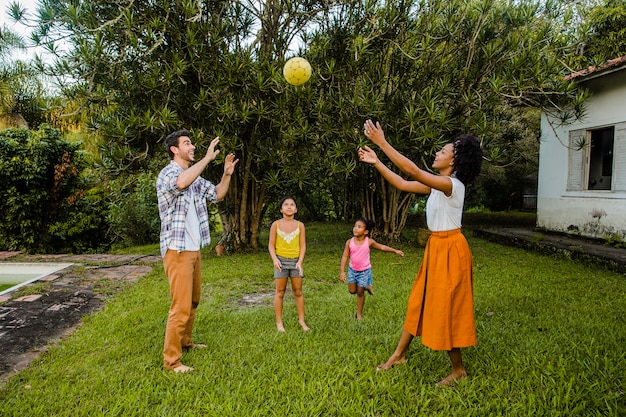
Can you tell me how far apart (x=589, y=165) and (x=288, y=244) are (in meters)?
7.44

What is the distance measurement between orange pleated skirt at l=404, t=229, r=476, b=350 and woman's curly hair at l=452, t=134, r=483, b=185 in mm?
373

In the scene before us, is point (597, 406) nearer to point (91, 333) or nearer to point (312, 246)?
point (91, 333)

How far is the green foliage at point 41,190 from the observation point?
8.58m

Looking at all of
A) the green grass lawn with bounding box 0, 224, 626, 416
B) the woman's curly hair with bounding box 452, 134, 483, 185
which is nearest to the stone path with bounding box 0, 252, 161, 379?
the green grass lawn with bounding box 0, 224, 626, 416

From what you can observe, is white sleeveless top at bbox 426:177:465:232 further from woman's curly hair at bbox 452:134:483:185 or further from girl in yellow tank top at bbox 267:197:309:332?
girl in yellow tank top at bbox 267:197:309:332

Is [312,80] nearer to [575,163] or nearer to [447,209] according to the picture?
[447,209]

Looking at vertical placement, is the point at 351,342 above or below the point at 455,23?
below

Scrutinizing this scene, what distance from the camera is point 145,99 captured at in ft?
22.7

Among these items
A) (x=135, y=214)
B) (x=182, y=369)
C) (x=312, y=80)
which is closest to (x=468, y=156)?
(x=182, y=369)

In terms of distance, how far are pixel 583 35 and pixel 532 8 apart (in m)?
0.95

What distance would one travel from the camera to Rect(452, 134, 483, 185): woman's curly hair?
103 inches

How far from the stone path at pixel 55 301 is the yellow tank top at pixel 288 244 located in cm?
199

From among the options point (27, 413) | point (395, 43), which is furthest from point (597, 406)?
point (395, 43)

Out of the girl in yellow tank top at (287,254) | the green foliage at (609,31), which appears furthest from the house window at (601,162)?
the girl in yellow tank top at (287,254)
